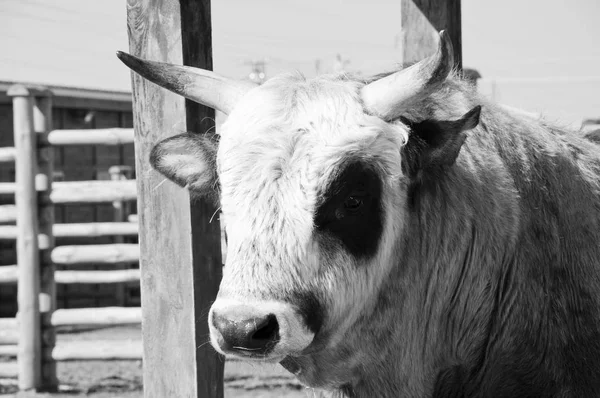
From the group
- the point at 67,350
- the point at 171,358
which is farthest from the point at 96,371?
the point at 171,358

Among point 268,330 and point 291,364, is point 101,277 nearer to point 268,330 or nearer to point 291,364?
point 291,364

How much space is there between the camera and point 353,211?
3.02 metres

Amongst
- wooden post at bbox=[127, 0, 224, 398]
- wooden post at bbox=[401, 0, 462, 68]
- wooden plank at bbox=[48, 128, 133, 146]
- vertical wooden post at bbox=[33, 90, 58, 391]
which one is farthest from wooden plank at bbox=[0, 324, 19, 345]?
wooden post at bbox=[127, 0, 224, 398]

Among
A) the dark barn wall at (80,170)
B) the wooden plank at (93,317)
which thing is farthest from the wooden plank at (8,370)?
the dark barn wall at (80,170)

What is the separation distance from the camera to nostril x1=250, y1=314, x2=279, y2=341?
2.72 metres

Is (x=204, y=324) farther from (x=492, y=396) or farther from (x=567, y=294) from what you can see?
(x=567, y=294)

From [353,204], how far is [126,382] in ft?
20.1

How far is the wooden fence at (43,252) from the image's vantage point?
8258mm

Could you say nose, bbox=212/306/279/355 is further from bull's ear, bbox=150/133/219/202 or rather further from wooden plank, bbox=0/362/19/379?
wooden plank, bbox=0/362/19/379

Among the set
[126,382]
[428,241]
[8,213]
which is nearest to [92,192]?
[8,213]

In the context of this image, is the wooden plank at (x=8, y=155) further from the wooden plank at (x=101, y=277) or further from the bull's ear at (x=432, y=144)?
the bull's ear at (x=432, y=144)

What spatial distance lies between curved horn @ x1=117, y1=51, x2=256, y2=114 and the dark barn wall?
11.4 m

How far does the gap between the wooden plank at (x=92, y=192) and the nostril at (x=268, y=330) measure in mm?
5863

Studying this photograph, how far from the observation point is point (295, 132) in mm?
3051
